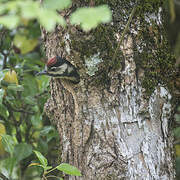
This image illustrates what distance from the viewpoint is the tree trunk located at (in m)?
1.27

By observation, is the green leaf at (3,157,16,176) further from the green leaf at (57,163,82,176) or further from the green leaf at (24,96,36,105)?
the green leaf at (57,163,82,176)

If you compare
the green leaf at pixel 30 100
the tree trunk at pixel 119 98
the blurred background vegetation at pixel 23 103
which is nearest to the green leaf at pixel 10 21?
the tree trunk at pixel 119 98

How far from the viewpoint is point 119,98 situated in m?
1.28

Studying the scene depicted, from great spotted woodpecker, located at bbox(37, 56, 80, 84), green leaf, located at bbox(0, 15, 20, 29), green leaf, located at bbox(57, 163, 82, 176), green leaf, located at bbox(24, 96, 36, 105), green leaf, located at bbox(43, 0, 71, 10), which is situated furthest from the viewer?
green leaf, located at bbox(24, 96, 36, 105)

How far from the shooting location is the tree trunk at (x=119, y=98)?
1.27 metres

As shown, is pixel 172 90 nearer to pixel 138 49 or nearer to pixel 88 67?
pixel 138 49

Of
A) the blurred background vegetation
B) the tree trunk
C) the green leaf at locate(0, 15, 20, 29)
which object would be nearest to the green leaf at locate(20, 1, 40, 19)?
the green leaf at locate(0, 15, 20, 29)

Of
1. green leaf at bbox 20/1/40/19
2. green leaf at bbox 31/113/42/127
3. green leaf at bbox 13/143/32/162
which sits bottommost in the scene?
green leaf at bbox 13/143/32/162

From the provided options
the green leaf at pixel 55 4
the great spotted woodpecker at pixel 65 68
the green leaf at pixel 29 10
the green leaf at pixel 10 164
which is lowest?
the green leaf at pixel 10 164

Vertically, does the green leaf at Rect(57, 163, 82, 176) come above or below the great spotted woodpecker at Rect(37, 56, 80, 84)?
below

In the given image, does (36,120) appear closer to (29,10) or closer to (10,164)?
(10,164)

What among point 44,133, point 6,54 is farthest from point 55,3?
point 6,54

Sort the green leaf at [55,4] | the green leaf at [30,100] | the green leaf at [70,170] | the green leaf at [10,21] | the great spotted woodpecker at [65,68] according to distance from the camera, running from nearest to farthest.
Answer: the green leaf at [10,21]
the green leaf at [55,4]
the green leaf at [70,170]
the great spotted woodpecker at [65,68]
the green leaf at [30,100]

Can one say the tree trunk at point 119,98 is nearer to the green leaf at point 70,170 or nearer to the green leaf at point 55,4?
the green leaf at point 70,170
